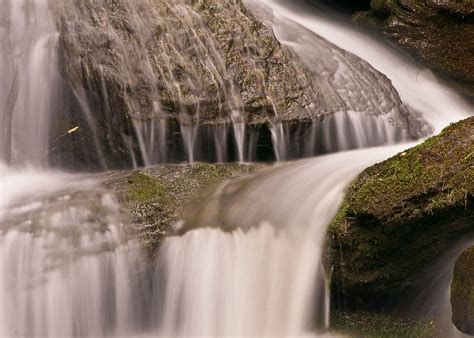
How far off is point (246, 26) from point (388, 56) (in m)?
2.92

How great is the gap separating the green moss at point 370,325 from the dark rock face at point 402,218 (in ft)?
0.45

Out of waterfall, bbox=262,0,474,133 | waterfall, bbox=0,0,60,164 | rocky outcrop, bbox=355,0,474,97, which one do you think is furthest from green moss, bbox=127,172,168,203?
rocky outcrop, bbox=355,0,474,97

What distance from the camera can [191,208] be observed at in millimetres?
7215

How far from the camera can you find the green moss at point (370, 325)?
6629mm

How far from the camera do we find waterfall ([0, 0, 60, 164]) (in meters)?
8.13

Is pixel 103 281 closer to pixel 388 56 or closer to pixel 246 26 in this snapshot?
pixel 246 26

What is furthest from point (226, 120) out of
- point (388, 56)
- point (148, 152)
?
point (388, 56)

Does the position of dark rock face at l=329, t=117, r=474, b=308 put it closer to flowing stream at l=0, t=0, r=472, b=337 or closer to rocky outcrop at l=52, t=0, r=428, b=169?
flowing stream at l=0, t=0, r=472, b=337

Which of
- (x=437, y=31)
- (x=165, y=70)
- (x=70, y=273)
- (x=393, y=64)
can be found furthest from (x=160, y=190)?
(x=437, y=31)

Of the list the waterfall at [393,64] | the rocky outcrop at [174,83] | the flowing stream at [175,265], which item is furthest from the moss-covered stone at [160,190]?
the waterfall at [393,64]

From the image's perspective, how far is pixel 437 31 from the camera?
34.9ft

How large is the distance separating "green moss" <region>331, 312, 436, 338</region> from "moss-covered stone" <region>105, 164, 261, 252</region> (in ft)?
6.04

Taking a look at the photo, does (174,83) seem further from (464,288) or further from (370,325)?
(464,288)

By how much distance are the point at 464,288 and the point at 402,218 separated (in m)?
1.11
